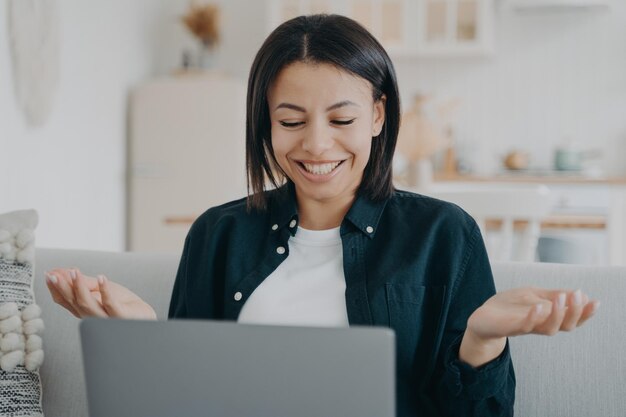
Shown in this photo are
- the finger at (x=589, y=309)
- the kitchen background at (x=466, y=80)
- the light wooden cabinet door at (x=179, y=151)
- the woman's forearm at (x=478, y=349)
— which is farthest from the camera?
the light wooden cabinet door at (x=179, y=151)

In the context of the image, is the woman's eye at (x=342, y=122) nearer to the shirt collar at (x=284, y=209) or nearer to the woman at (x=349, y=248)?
the woman at (x=349, y=248)

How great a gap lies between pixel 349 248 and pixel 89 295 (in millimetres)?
391

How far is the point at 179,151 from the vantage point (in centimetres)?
450

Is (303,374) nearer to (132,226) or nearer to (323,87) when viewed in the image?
(323,87)

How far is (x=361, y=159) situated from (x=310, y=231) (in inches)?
5.7

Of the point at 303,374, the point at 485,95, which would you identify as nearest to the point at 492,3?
the point at 485,95

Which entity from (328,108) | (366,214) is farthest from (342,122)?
(366,214)

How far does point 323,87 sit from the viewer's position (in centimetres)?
128

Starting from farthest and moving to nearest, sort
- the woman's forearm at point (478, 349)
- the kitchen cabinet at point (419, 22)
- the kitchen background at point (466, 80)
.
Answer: the kitchen cabinet at point (419, 22) < the kitchen background at point (466, 80) < the woman's forearm at point (478, 349)

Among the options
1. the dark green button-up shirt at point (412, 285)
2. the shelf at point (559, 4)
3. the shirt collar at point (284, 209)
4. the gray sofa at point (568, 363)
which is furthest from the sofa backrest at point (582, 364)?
the shelf at point (559, 4)

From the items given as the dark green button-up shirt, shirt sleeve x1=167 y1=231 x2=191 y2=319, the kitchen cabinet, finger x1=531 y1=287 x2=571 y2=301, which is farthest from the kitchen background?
finger x1=531 y1=287 x2=571 y2=301

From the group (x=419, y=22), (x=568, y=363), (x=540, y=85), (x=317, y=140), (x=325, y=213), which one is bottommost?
(x=568, y=363)

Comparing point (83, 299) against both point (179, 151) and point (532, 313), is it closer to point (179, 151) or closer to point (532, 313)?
point (532, 313)

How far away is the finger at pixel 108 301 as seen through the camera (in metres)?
1.18
